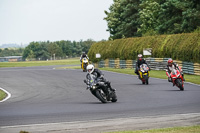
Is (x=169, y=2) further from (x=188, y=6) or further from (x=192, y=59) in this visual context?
(x=192, y=59)

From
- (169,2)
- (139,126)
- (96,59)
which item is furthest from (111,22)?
(139,126)

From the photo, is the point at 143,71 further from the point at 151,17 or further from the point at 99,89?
the point at 151,17

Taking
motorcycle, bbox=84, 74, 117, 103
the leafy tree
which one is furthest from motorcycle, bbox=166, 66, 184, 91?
the leafy tree

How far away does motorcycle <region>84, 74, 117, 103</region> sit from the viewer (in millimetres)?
16781

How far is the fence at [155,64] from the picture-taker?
1455 inches

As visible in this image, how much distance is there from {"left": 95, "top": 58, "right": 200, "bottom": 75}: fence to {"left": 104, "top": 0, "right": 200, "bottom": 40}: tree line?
468 cm

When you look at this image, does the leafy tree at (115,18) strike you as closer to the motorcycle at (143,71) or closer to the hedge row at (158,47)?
the hedge row at (158,47)

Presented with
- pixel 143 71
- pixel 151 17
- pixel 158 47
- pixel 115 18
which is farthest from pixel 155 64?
pixel 115 18

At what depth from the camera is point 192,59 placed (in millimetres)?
37531

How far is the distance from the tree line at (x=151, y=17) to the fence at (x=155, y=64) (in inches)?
184

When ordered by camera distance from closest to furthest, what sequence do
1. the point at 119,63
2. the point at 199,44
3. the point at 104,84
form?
the point at 104,84, the point at 199,44, the point at 119,63

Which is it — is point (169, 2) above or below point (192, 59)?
above

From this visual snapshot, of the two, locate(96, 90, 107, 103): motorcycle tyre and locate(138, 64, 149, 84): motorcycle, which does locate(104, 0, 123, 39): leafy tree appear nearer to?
locate(138, 64, 149, 84): motorcycle

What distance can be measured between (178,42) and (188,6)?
11.2m
